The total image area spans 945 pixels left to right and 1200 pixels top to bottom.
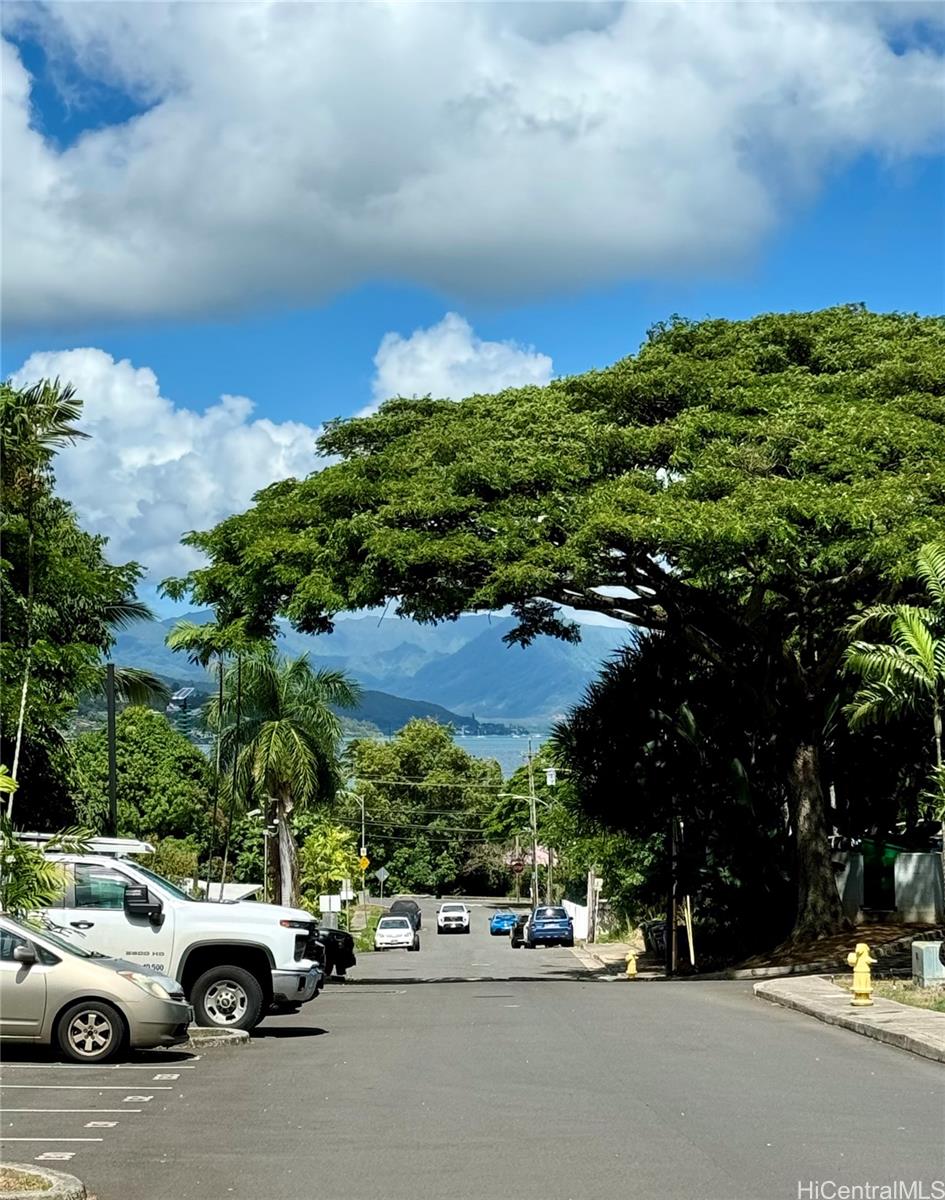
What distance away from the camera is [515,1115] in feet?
36.3

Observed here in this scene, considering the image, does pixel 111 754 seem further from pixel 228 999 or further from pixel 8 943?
pixel 8 943

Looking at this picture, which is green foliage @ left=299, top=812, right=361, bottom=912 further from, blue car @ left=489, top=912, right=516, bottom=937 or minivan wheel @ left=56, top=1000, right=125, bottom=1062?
minivan wheel @ left=56, top=1000, right=125, bottom=1062

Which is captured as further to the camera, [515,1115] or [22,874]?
[515,1115]

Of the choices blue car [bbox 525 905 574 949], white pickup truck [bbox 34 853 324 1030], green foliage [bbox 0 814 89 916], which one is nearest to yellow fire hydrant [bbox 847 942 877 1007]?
white pickup truck [bbox 34 853 324 1030]

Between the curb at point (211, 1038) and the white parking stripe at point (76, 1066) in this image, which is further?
the curb at point (211, 1038)

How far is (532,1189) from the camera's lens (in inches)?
331

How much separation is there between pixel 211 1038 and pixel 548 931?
48289 millimetres

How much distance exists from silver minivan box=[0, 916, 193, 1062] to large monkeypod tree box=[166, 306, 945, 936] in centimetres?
1185

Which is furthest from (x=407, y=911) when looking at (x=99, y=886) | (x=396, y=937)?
(x=99, y=886)

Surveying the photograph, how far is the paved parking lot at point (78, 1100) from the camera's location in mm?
10039

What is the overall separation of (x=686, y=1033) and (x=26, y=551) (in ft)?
44.7

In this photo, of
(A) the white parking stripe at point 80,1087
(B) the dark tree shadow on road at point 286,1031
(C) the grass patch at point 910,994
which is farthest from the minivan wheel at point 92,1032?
(C) the grass patch at point 910,994

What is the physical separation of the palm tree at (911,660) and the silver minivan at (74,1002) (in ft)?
39.3

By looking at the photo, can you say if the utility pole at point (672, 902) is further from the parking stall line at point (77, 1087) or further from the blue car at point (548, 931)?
the blue car at point (548, 931)
